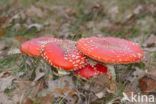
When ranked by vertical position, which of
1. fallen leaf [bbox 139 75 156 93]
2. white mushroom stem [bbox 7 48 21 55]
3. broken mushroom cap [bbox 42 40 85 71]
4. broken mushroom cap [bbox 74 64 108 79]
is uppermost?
broken mushroom cap [bbox 42 40 85 71]

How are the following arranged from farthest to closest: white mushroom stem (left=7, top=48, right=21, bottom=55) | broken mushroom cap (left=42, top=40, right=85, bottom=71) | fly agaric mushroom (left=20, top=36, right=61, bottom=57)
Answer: white mushroom stem (left=7, top=48, right=21, bottom=55) < fly agaric mushroom (left=20, top=36, right=61, bottom=57) < broken mushroom cap (left=42, top=40, right=85, bottom=71)

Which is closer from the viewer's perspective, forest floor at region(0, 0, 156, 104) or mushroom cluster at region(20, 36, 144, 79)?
mushroom cluster at region(20, 36, 144, 79)

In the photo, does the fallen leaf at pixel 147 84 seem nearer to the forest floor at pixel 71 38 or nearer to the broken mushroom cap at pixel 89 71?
the forest floor at pixel 71 38

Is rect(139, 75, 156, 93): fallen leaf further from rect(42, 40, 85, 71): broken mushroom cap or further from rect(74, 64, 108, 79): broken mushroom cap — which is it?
rect(42, 40, 85, 71): broken mushroom cap

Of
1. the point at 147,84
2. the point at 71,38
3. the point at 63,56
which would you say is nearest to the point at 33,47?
the point at 63,56

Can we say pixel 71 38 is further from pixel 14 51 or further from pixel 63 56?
pixel 63 56

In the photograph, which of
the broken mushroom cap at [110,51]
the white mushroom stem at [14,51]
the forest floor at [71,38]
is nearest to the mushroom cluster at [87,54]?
the broken mushroom cap at [110,51]

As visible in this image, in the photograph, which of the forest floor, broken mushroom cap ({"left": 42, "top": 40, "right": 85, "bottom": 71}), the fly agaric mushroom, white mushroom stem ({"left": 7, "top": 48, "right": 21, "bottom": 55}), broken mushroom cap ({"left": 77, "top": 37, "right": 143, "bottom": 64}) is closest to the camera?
broken mushroom cap ({"left": 77, "top": 37, "right": 143, "bottom": 64})

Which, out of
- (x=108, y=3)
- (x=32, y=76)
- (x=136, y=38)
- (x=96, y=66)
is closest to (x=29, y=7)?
(x=108, y=3)

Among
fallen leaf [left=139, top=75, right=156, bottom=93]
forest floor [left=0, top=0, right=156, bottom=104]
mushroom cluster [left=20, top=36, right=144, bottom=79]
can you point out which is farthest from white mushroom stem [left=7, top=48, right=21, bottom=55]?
fallen leaf [left=139, top=75, right=156, bottom=93]
